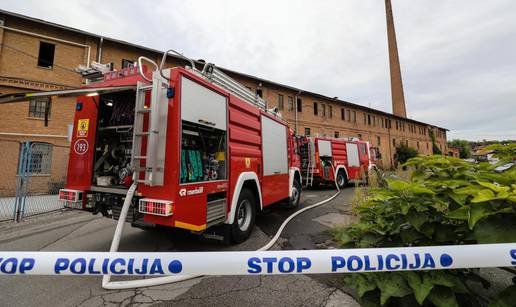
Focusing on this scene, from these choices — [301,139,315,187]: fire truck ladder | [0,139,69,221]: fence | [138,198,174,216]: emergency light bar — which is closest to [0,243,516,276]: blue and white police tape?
[138,198,174,216]: emergency light bar

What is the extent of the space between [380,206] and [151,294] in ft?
8.78

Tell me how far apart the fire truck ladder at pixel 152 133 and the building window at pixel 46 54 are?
50.1ft

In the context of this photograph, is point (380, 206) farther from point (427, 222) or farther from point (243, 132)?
point (243, 132)

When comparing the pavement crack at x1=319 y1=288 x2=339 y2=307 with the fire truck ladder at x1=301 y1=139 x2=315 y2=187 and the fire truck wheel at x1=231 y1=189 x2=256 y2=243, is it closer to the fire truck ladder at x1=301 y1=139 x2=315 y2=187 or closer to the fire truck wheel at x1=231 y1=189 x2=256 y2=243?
the fire truck wheel at x1=231 y1=189 x2=256 y2=243

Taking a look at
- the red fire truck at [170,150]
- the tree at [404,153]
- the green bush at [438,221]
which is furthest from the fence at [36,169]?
the tree at [404,153]

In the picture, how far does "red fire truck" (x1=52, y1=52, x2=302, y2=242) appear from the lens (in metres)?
2.82

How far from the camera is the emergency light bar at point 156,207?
269 centimetres

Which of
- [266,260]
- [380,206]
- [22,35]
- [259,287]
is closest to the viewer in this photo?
[266,260]

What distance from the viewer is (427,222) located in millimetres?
1971

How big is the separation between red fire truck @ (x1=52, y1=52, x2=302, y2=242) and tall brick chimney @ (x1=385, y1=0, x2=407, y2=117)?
4437cm

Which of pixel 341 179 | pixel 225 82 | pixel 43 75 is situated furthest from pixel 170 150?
pixel 43 75

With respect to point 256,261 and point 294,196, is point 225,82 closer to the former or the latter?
point 256,261

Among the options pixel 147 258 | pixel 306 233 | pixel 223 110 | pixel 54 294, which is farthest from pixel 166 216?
pixel 306 233

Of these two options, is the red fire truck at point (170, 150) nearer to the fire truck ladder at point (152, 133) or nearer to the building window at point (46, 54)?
the fire truck ladder at point (152, 133)
